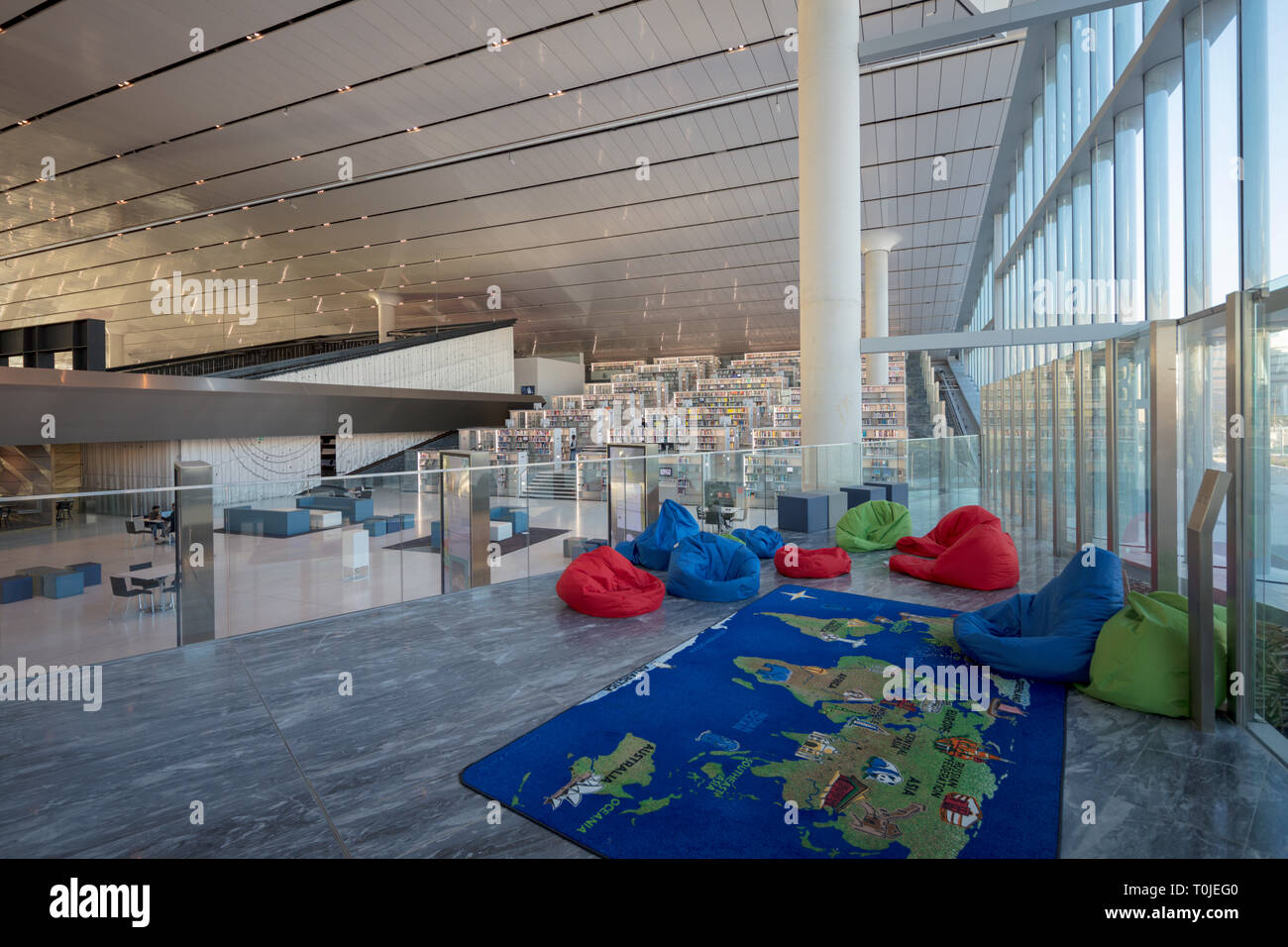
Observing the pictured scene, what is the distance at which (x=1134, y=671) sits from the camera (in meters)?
3.49

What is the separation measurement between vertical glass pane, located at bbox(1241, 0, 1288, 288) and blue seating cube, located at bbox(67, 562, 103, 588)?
7.97 m

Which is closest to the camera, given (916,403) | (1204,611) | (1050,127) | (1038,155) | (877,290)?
(1204,611)

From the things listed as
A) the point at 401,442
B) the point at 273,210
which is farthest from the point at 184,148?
the point at 401,442

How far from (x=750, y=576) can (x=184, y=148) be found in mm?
17959

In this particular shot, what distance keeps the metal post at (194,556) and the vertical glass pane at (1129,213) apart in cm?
926

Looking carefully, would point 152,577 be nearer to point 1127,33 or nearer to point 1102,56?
point 1127,33

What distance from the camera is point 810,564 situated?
669cm

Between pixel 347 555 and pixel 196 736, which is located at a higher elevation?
pixel 347 555

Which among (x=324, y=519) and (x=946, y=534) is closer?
(x=324, y=519)

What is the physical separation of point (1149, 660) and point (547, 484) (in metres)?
5.27

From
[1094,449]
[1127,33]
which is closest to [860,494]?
[1094,449]

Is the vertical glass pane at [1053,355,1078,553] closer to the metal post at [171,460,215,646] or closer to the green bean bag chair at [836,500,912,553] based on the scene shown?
the green bean bag chair at [836,500,912,553]
